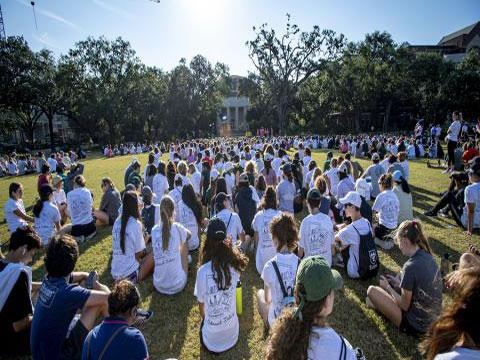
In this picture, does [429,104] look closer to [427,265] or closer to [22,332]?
[427,265]

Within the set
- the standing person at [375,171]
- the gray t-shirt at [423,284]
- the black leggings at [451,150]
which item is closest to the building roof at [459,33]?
the black leggings at [451,150]

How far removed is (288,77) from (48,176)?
4447 centimetres

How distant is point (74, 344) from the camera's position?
10.6 feet

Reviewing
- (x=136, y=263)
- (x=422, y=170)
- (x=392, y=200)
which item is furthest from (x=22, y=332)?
(x=422, y=170)

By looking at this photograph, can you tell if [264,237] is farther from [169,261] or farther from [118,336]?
[118,336]

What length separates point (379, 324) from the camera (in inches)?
175

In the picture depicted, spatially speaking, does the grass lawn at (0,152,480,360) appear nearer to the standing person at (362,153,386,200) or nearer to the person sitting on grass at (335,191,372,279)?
the person sitting on grass at (335,191,372,279)

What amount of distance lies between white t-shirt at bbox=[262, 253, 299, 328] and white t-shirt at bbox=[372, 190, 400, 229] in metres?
4.04

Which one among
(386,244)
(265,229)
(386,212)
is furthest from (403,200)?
(265,229)

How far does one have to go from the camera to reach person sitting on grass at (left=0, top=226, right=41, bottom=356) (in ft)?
11.8

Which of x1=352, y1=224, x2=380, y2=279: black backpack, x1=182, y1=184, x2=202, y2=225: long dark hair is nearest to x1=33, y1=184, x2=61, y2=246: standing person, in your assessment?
x1=182, y1=184, x2=202, y2=225: long dark hair

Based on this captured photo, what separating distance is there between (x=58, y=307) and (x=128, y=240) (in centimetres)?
219

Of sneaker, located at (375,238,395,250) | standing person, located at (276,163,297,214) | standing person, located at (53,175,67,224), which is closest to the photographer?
sneaker, located at (375,238,395,250)

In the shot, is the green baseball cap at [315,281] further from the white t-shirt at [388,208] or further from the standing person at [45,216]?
the standing person at [45,216]
